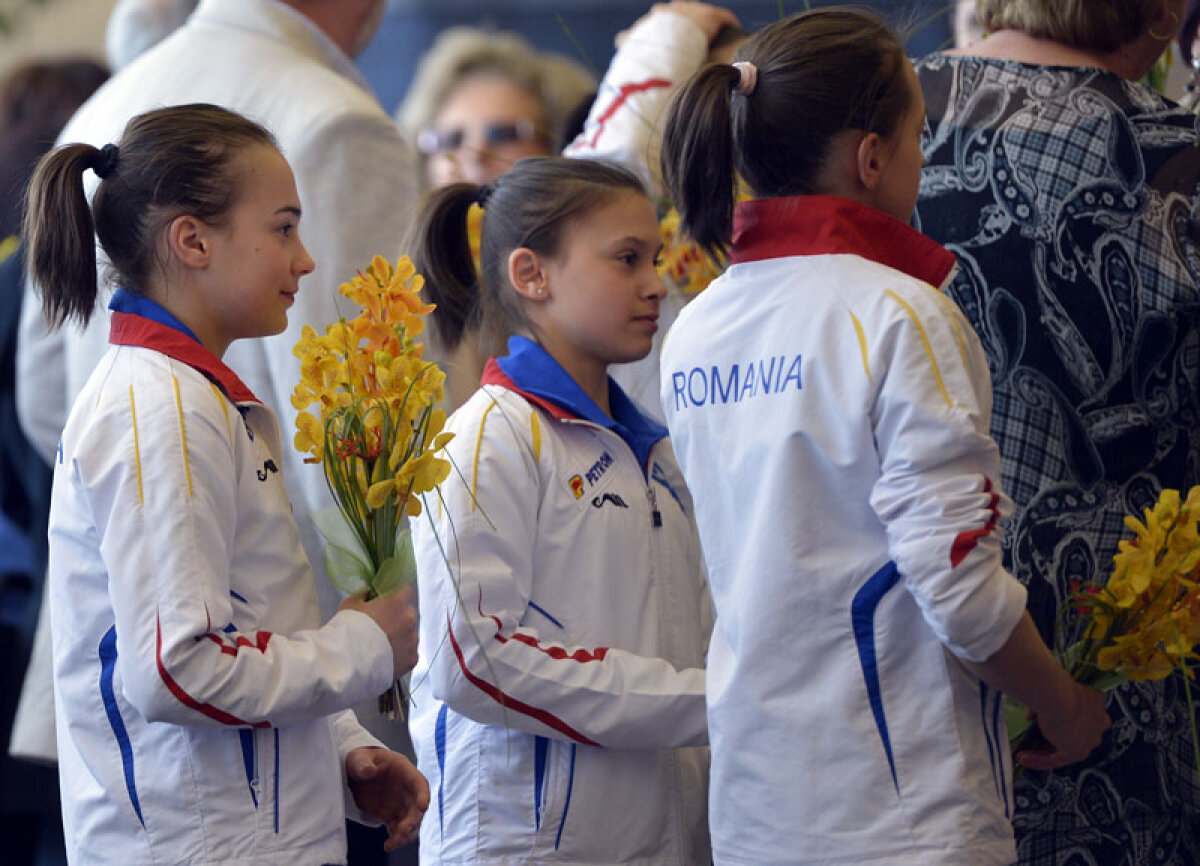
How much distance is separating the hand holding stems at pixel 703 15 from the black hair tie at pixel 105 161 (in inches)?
64.0

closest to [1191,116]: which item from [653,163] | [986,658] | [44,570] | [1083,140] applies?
[1083,140]

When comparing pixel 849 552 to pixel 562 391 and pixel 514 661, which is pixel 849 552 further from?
pixel 562 391

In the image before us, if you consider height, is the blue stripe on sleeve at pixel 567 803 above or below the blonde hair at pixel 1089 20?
below

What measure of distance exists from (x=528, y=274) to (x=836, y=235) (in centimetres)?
67

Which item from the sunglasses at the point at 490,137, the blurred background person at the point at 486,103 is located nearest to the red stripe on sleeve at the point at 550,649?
the blurred background person at the point at 486,103

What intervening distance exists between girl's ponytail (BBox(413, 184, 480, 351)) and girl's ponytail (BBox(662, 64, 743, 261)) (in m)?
0.72

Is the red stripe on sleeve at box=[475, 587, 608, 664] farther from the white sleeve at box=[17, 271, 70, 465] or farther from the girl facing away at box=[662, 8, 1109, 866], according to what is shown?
the white sleeve at box=[17, 271, 70, 465]

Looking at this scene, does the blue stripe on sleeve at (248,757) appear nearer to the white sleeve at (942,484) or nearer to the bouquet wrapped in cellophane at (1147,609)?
the white sleeve at (942,484)

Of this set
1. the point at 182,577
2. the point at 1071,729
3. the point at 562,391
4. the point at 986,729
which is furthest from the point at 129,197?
the point at 1071,729

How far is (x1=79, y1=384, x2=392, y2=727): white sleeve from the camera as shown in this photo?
1.77 meters

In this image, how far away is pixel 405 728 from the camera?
2820 mm

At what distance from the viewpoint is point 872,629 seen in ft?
6.04

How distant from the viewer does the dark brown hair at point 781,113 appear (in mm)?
1997

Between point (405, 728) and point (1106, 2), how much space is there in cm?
160
